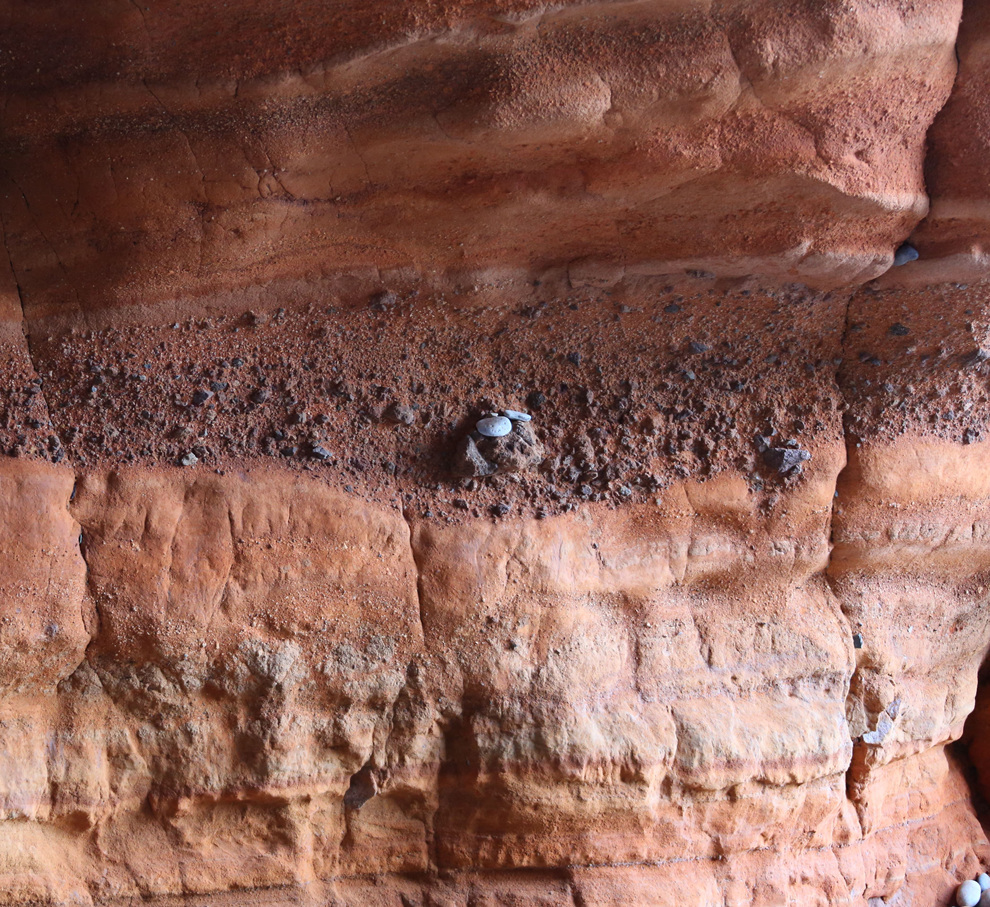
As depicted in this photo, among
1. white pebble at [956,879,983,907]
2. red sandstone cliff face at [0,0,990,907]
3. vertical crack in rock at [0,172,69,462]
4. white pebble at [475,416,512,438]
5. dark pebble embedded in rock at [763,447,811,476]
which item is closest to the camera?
red sandstone cliff face at [0,0,990,907]

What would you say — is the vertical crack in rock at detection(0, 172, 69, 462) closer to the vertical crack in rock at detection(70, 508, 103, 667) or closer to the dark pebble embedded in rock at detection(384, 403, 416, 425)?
the vertical crack in rock at detection(70, 508, 103, 667)

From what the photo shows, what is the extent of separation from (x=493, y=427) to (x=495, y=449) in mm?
51

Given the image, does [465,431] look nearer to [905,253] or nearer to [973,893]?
[905,253]

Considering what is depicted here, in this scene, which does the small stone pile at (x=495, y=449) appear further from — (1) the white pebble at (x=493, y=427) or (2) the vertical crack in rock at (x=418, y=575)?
(2) the vertical crack in rock at (x=418, y=575)

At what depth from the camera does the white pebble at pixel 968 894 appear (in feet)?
8.55

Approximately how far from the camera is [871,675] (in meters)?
2.37

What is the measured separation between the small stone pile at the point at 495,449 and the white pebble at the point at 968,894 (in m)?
1.86

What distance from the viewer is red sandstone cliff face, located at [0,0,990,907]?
1.77m

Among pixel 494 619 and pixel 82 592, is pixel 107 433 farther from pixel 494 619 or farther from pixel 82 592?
pixel 494 619

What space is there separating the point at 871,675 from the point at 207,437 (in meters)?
1.78

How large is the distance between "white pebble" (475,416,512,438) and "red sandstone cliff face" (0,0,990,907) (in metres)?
0.07

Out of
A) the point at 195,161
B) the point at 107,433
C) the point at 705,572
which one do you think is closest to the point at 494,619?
the point at 705,572

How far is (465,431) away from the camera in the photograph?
2109 millimetres

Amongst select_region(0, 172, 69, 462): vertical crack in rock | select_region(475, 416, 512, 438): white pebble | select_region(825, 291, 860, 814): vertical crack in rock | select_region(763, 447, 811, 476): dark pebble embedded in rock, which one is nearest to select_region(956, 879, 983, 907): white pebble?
select_region(825, 291, 860, 814): vertical crack in rock
